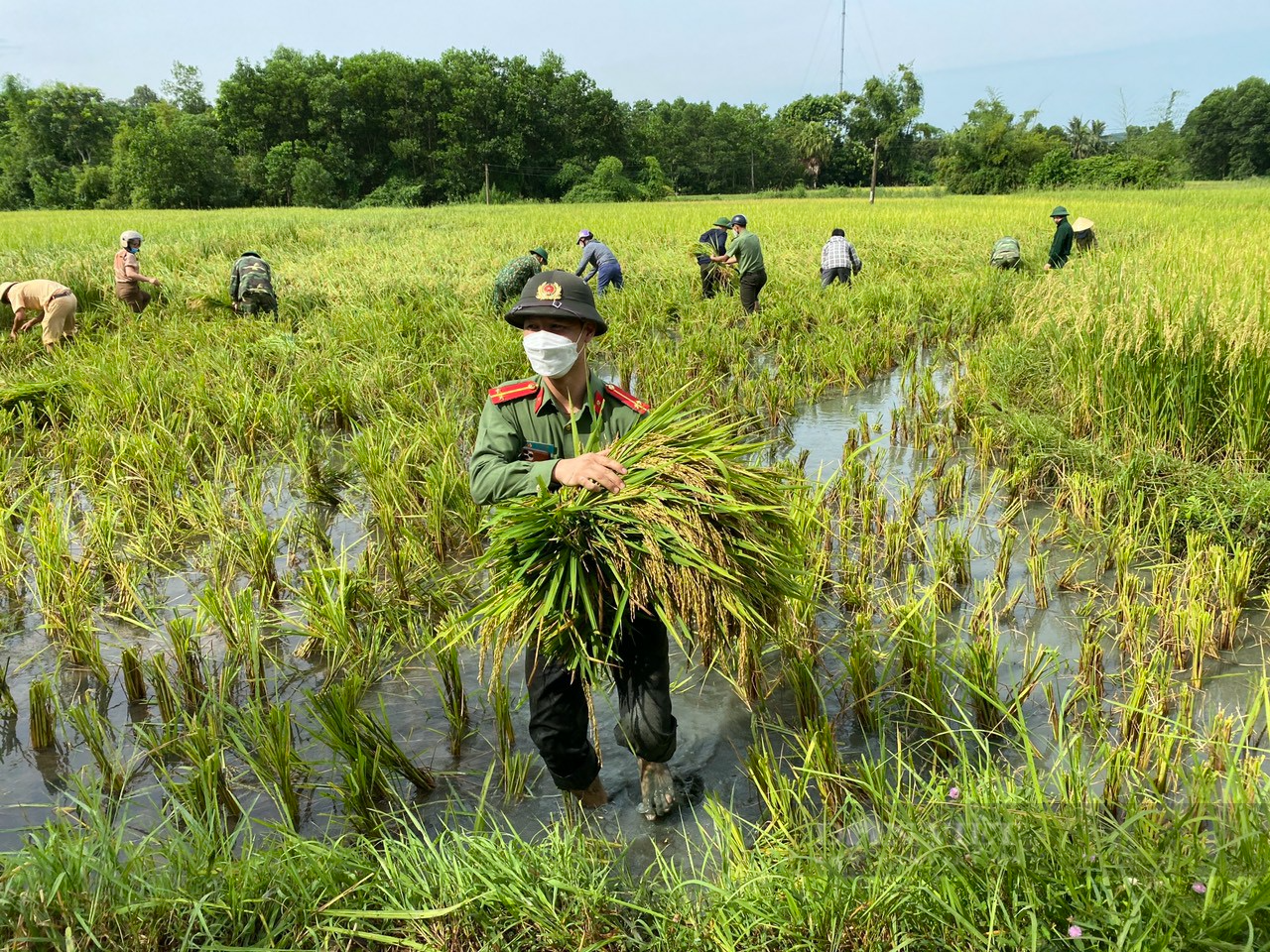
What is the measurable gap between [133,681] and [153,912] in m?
1.41

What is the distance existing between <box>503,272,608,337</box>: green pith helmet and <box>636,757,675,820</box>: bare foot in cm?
127

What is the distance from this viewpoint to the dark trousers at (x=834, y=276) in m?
10.1

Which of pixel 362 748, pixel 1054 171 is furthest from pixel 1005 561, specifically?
pixel 1054 171

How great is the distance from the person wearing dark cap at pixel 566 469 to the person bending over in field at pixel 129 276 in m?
8.32

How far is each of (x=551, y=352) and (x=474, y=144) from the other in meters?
53.9

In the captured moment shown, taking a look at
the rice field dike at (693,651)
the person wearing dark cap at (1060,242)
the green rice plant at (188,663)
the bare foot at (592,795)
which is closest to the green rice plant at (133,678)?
the rice field dike at (693,651)

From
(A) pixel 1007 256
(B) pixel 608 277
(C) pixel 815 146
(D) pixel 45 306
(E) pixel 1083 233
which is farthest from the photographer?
(C) pixel 815 146

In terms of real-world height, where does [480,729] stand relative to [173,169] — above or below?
below

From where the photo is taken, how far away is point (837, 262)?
10.0 meters

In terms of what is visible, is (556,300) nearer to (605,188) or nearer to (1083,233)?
(1083,233)

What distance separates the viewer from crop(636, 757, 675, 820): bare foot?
2.31 m

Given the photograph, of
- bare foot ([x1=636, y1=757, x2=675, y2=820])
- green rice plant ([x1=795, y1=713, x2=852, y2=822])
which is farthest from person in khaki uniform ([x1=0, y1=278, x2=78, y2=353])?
green rice plant ([x1=795, y1=713, x2=852, y2=822])

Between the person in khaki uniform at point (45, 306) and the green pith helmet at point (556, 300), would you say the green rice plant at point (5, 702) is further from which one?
the person in khaki uniform at point (45, 306)

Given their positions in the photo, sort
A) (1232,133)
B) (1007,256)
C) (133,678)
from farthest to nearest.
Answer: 1. (1232,133)
2. (1007,256)
3. (133,678)
